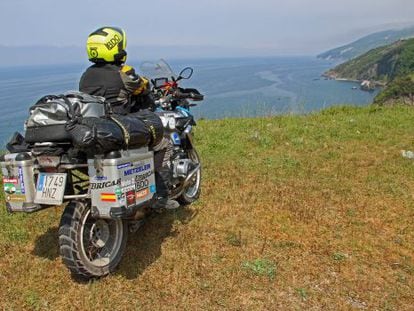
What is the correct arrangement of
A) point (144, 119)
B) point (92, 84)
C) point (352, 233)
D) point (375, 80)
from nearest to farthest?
1. point (144, 119)
2. point (92, 84)
3. point (352, 233)
4. point (375, 80)

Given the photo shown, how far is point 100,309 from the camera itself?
11.2ft

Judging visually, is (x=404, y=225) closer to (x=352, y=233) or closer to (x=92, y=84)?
(x=352, y=233)

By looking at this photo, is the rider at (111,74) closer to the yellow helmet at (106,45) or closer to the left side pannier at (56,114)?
the yellow helmet at (106,45)

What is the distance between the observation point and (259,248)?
14.6ft

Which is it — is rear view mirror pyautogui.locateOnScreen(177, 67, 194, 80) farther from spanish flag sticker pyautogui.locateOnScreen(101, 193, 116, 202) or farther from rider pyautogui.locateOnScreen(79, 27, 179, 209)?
spanish flag sticker pyautogui.locateOnScreen(101, 193, 116, 202)

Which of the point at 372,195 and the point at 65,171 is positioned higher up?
the point at 65,171

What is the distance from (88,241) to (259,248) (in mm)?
1760

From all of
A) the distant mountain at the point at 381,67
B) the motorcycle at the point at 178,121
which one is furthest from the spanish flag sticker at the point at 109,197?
the distant mountain at the point at 381,67

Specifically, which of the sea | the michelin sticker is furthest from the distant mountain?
the michelin sticker

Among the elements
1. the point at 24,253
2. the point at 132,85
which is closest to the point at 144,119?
the point at 132,85

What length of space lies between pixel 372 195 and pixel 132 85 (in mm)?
3730

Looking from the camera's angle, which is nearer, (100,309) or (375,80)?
(100,309)

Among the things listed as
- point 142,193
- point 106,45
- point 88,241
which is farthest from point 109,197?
point 106,45

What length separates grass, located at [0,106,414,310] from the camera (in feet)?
11.8
